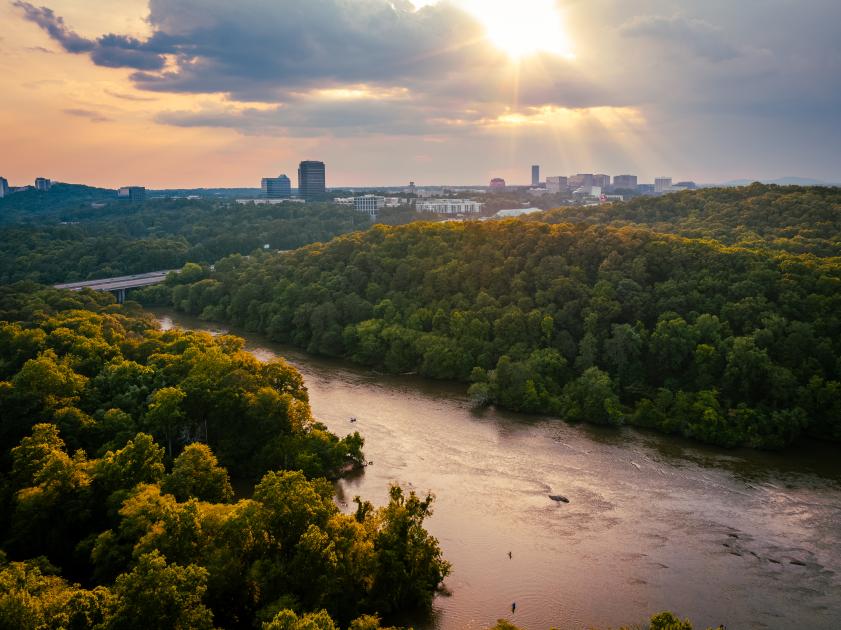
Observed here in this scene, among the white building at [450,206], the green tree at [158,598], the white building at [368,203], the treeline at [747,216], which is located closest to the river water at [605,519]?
the green tree at [158,598]

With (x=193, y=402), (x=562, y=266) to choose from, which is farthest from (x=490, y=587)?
(x=562, y=266)

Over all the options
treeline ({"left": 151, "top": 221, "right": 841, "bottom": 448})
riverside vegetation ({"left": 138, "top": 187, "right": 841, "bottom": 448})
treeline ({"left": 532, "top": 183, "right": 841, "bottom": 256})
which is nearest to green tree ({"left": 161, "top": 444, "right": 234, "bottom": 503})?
treeline ({"left": 151, "top": 221, "right": 841, "bottom": 448})

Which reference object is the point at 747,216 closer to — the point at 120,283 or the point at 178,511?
the point at 178,511

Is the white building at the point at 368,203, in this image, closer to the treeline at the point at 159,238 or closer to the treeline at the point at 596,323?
the treeline at the point at 159,238

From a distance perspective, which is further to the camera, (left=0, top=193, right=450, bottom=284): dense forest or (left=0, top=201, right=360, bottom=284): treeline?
(left=0, top=193, right=450, bottom=284): dense forest

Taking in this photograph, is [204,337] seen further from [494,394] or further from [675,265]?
[675,265]

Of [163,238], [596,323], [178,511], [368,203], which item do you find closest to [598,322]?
[596,323]

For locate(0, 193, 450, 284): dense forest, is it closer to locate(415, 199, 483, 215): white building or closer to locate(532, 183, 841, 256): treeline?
locate(415, 199, 483, 215): white building
